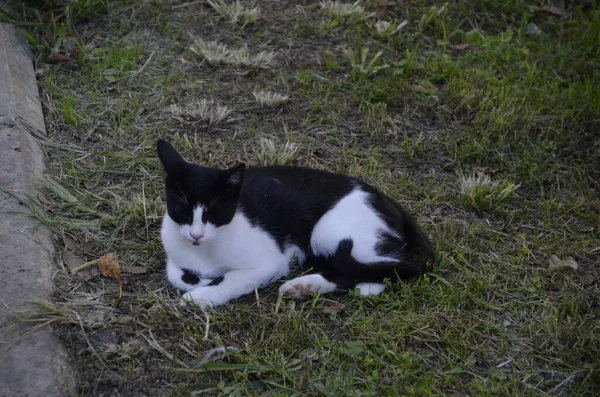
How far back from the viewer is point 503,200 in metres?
4.13

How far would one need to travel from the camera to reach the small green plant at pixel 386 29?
5383 mm

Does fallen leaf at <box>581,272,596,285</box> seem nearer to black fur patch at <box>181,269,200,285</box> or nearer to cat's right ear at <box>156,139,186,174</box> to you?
black fur patch at <box>181,269,200,285</box>

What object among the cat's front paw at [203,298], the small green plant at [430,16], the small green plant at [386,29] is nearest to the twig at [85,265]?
the cat's front paw at [203,298]

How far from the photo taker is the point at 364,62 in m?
5.05

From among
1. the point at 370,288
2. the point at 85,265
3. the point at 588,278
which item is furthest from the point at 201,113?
the point at 588,278

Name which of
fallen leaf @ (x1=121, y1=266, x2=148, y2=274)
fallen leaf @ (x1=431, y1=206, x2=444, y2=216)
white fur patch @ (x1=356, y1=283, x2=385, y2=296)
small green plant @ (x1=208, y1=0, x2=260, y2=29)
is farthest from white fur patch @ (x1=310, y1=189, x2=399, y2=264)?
small green plant @ (x1=208, y1=0, x2=260, y2=29)

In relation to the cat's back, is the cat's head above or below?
above

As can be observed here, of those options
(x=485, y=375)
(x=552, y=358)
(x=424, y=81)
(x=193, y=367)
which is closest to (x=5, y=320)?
(x=193, y=367)

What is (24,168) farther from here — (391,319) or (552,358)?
(552,358)

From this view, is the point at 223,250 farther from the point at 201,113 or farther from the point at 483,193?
the point at 483,193

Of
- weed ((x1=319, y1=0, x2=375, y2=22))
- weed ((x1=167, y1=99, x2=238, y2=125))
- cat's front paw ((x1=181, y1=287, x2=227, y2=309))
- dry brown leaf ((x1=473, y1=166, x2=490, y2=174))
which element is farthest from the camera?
weed ((x1=319, y1=0, x2=375, y2=22))

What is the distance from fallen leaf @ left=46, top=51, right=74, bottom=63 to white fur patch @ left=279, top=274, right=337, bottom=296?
2.66 m

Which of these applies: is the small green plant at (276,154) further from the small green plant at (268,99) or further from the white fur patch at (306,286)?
the white fur patch at (306,286)

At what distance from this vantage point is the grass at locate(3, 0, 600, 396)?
2883 mm
